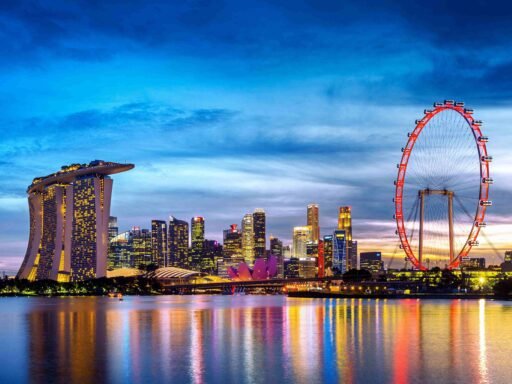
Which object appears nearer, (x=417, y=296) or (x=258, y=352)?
(x=258, y=352)

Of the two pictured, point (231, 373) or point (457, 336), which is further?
point (457, 336)

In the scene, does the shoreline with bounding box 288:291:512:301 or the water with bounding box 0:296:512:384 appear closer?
the water with bounding box 0:296:512:384

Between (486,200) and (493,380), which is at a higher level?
(486,200)

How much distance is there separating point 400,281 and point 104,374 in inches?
5809

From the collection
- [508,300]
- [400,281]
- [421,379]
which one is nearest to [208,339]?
[421,379]

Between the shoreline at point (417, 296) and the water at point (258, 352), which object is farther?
the shoreline at point (417, 296)

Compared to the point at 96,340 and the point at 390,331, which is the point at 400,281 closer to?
the point at 390,331

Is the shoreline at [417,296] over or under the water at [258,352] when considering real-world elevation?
under

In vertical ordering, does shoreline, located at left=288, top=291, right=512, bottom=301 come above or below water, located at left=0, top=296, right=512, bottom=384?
below

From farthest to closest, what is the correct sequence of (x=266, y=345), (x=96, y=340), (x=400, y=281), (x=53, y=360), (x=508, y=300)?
(x=400, y=281)
(x=508, y=300)
(x=96, y=340)
(x=266, y=345)
(x=53, y=360)

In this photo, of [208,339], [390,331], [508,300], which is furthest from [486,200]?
[208,339]

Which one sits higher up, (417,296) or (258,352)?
(258,352)

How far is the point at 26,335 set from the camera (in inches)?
2215

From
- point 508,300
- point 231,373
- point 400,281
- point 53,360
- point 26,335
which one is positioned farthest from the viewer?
point 400,281
